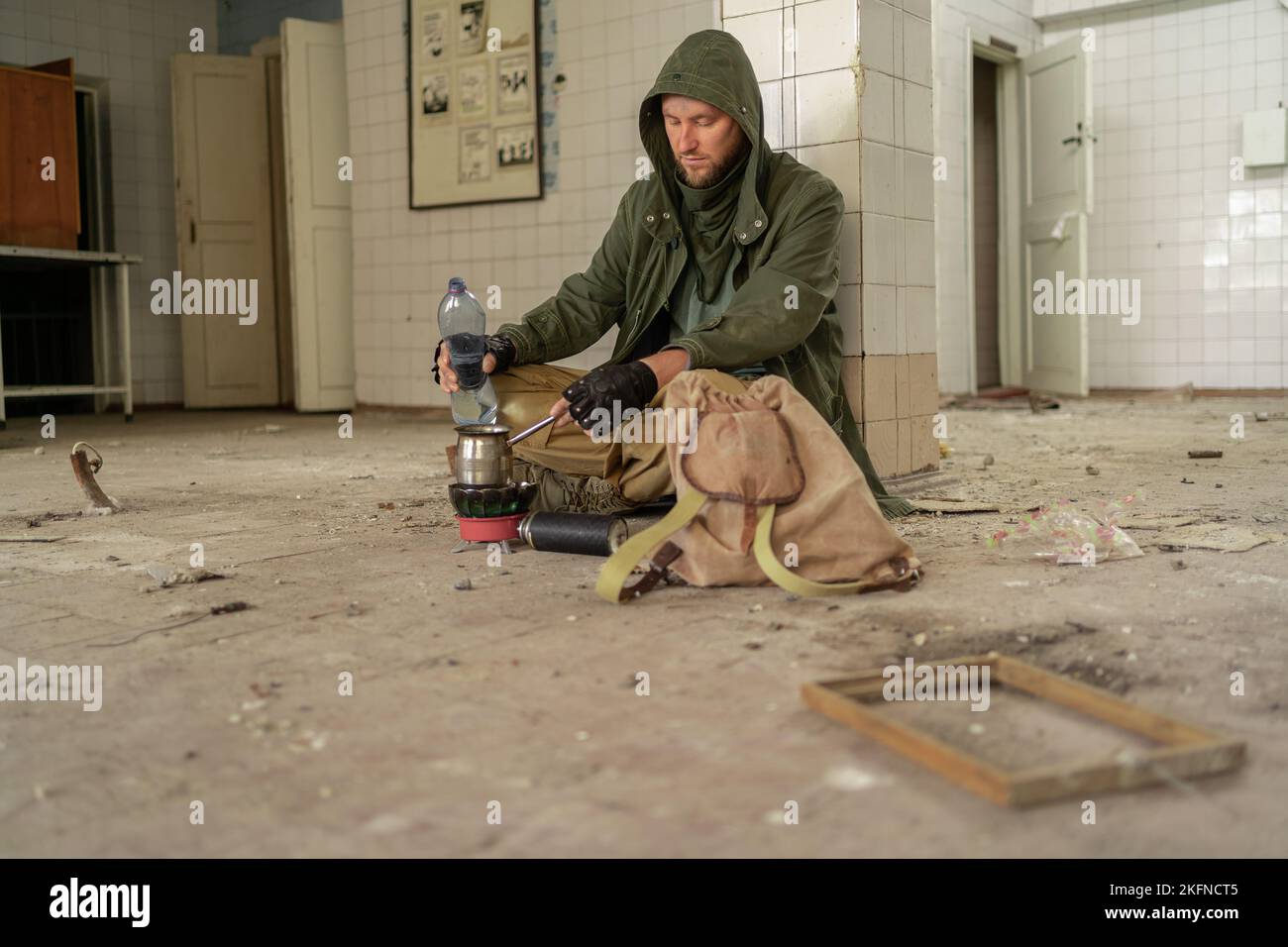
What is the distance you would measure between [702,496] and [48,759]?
3.67ft

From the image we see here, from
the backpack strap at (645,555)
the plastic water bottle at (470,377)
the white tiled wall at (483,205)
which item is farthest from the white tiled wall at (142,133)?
the backpack strap at (645,555)

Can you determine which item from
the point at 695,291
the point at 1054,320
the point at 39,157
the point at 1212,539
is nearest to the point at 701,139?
the point at 695,291

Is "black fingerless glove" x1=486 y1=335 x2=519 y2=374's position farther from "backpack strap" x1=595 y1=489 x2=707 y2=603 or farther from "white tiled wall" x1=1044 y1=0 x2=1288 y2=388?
"white tiled wall" x1=1044 y1=0 x2=1288 y2=388

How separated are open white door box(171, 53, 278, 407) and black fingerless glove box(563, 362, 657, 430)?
591 cm

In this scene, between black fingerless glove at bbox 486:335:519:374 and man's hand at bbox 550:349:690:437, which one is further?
black fingerless glove at bbox 486:335:519:374

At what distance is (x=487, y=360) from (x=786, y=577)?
3.37 ft

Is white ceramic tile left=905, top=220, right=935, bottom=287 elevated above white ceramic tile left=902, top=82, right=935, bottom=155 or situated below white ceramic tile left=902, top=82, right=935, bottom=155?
below

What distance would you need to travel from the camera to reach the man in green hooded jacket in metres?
2.42

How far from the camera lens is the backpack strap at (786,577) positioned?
1.92 meters

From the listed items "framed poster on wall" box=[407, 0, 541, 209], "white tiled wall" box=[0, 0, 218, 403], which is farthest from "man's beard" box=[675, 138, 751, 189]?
"white tiled wall" box=[0, 0, 218, 403]

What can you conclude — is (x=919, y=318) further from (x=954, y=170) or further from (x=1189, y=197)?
(x=1189, y=197)

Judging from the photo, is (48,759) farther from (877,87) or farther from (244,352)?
(244,352)

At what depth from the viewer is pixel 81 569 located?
7.66ft
